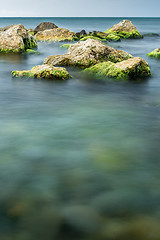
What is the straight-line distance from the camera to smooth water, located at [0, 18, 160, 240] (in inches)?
122

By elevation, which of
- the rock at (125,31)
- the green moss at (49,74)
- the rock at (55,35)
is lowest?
the green moss at (49,74)

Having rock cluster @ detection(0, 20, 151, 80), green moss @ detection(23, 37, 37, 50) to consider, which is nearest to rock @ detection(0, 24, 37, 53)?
rock cluster @ detection(0, 20, 151, 80)

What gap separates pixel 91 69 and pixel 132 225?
9624 millimetres

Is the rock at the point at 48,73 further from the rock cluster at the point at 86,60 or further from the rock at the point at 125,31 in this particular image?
the rock at the point at 125,31

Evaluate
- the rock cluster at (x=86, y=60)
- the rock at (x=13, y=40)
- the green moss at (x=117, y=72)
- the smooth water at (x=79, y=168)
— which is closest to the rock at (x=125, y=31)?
the rock cluster at (x=86, y=60)

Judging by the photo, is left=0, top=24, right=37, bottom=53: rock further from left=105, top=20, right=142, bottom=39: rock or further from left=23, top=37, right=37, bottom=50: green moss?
left=105, top=20, right=142, bottom=39: rock

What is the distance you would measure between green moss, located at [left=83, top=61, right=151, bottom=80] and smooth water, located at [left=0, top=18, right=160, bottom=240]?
277 centimetres

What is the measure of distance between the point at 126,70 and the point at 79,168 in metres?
7.60

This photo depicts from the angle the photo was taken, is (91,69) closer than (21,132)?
No

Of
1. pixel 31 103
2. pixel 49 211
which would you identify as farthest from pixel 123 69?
pixel 49 211

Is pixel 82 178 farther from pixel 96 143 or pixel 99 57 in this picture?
pixel 99 57

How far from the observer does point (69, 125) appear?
626 centimetres

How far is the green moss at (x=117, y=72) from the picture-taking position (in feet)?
36.4

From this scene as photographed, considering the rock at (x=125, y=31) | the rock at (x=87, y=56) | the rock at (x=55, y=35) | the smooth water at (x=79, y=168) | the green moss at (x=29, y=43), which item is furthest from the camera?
the rock at (x=125, y=31)
